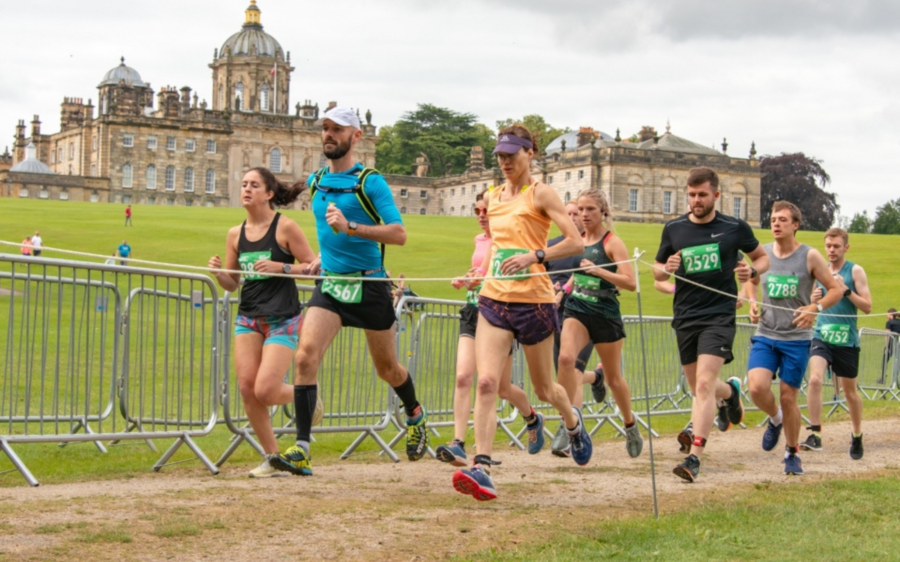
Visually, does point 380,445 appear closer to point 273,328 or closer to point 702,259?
point 273,328

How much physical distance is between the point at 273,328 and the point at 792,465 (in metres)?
4.46

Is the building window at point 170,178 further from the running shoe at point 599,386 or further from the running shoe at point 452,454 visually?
the running shoe at point 452,454

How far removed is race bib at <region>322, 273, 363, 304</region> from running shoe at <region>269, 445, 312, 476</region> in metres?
1.03

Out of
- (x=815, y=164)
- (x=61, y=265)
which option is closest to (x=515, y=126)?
(x=61, y=265)

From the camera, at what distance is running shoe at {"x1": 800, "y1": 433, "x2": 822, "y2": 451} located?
11445 millimetres

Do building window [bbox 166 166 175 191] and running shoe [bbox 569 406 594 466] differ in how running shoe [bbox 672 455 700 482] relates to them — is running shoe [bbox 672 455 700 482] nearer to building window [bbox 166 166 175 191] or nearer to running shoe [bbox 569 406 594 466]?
running shoe [bbox 569 406 594 466]

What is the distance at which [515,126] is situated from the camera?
26.2 ft

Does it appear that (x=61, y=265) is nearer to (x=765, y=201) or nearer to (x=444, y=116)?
(x=765, y=201)

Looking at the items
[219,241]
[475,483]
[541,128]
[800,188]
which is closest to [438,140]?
[541,128]

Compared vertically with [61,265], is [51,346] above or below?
below

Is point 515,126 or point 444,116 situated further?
point 444,116

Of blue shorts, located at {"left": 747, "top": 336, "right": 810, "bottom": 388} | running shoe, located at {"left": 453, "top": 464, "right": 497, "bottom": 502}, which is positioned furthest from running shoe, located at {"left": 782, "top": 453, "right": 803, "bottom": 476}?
running shoe, located at {"left": 453, "top": 464, "right": 497, "bottom": 502}

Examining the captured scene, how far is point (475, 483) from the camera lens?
6852mm

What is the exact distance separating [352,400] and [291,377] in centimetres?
60
